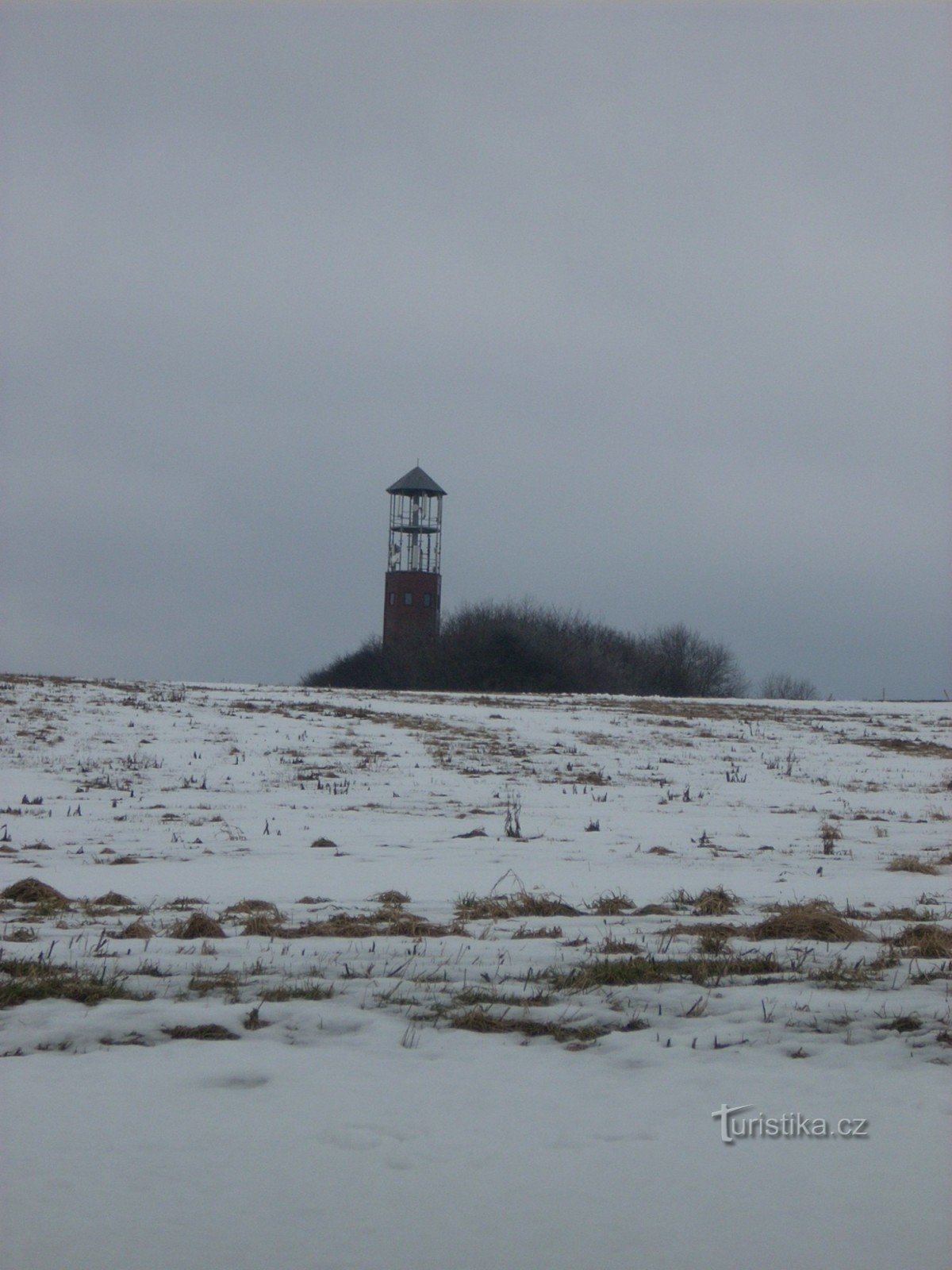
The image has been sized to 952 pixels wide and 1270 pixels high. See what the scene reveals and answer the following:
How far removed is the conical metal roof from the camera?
64.9 metres

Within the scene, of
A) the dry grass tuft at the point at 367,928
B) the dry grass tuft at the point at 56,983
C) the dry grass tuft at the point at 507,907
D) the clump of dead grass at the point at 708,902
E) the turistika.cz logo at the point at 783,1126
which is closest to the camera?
the turistika.cz logo at the point at 783,1126

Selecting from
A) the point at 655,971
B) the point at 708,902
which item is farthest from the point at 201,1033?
the point at 708,902

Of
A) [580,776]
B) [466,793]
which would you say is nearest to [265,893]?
[466,793]

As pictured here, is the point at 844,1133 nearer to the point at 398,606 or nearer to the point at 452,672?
the point at 452,672

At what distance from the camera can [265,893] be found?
7.32 meters

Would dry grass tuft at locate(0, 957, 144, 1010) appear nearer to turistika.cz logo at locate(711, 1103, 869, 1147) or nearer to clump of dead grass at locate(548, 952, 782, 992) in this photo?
clump of dead grass at locate(548, 952, 782, 992)

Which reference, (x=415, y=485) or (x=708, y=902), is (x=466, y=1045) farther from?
(x=415, y=485)

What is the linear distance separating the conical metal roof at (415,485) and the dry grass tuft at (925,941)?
6009cm

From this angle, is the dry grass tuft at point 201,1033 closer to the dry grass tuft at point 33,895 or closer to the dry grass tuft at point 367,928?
the dry grass tuft at point 367,928

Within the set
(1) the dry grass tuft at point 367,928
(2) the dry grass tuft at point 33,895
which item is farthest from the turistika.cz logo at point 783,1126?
(2) the dry grass tuft at point 33,895

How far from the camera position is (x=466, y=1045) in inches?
158

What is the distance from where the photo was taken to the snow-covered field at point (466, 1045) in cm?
277

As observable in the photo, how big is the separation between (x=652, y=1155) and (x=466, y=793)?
994cm

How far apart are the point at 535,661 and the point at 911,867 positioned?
52.8m
